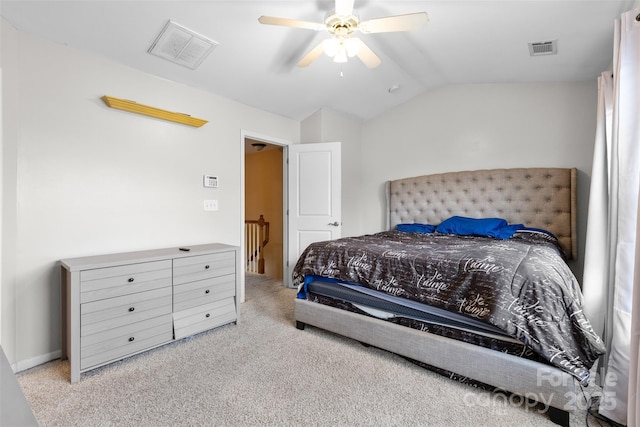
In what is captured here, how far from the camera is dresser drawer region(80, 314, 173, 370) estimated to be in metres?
2.02

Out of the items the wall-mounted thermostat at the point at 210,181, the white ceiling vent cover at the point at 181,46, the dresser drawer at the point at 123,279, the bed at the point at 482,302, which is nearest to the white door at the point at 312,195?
the wall-mounted thermostat at the point at 210,181

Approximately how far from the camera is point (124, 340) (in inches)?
86.0

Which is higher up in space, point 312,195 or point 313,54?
point 313,54

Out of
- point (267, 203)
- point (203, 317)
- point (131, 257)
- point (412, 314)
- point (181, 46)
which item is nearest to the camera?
point (412, 314)

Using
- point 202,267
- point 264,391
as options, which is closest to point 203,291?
point 202,267

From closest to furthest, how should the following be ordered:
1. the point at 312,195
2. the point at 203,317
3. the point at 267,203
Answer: the point at 203,317 → the point at 312,195 → the point at 267,203

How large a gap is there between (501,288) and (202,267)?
2.30 m

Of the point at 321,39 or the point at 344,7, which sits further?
the point at 321,39

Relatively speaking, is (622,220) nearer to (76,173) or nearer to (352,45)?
(352,45)

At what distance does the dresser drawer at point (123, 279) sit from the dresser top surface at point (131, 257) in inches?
1.5

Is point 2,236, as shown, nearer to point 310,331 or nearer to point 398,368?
point 310,331

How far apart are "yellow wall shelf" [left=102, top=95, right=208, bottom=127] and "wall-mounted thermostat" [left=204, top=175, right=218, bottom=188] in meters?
0.55

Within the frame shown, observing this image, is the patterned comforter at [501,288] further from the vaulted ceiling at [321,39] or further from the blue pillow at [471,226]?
the vaulted ceiling at [321,39]

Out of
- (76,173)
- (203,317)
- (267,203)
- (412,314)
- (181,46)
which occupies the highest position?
(181,46)
